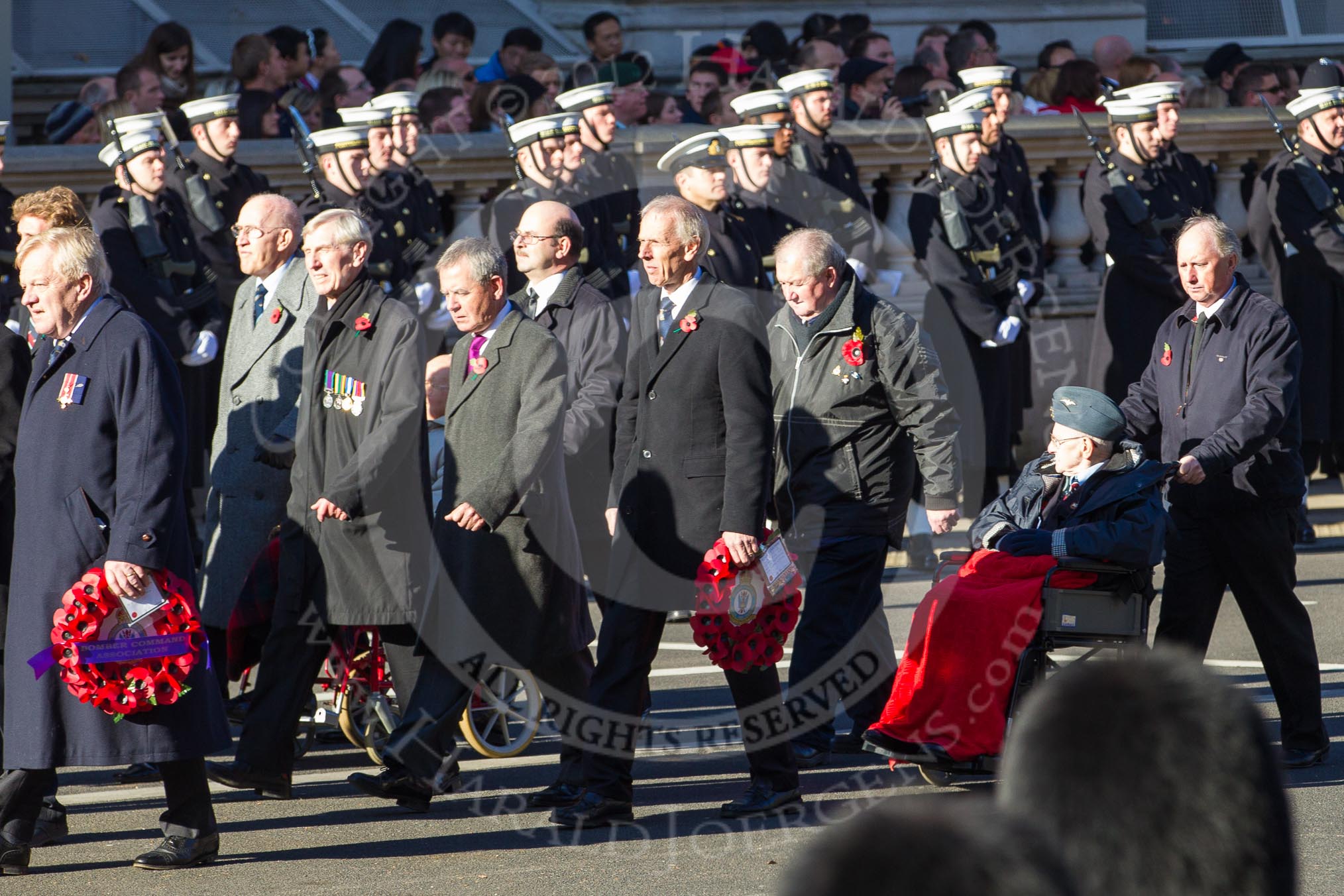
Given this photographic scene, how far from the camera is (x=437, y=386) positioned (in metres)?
7.95

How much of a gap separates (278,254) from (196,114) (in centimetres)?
327

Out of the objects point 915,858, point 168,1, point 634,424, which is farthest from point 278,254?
point 168,1

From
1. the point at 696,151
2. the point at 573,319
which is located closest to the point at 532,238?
the point at 573,319

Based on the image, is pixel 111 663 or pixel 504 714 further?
pixel 504 714

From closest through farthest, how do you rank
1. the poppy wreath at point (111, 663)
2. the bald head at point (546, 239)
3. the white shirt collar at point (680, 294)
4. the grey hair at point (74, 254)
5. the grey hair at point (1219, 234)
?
the poppy wreath at point (111, 663) < the grey hair at point (74, 254) < the white shirt collar at point (680, 294) < the grey hair at point (1219, 234) < the bald head at point (546, 239)

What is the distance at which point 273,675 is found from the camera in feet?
21.8

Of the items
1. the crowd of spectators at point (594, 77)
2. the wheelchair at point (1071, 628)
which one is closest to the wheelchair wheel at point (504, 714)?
the wheelchair at point (1071, 628)

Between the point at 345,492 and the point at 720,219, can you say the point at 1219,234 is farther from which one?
the point at 720,219

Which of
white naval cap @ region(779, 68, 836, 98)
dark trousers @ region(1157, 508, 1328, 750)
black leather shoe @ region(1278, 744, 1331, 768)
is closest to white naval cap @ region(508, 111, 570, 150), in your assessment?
white naval cap @ region(779, 68, 836, 98)

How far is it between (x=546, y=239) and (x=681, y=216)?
44.7 inches

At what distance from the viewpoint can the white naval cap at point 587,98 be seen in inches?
459

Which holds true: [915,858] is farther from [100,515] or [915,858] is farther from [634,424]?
[634,424]

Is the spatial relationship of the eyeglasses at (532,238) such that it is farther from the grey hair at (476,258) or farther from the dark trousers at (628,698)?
the dark trousers at (628,698)

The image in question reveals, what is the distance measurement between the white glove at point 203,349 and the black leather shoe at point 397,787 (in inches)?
154
